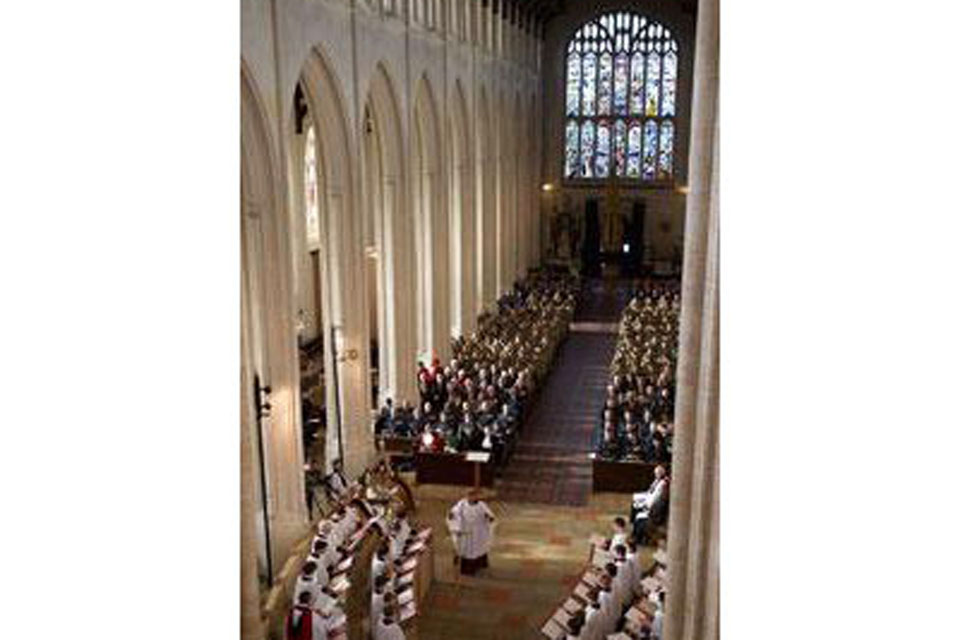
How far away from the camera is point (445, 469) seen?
16.3m

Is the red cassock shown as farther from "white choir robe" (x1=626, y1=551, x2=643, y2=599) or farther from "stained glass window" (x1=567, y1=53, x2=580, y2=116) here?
"stained glass window" (x1=567, y1=53, x2=580, y2=116)

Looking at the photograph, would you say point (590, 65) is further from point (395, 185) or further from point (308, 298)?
point (395, 185)

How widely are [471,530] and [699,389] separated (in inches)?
244

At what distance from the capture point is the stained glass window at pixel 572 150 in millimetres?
38281

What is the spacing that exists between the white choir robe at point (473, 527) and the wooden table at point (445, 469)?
Answer: 3219 mm

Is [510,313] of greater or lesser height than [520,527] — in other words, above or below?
above

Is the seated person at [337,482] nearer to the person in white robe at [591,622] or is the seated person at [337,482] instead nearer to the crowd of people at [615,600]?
the crowd of people at [615,600]

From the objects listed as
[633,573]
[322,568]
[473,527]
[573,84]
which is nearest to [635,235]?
[573,84]

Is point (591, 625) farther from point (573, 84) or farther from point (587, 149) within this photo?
point (573, 84)

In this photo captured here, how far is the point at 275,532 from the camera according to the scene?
13.8 metres

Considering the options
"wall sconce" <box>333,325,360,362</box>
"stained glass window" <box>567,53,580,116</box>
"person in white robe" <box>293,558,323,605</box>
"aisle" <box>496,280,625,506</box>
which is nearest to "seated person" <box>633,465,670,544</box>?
"aisle" <box>496,280,625,506</box>

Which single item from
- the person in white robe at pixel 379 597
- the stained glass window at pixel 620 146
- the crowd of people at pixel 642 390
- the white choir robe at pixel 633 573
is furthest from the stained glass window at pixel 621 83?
the person in white robe at pixel 379 597

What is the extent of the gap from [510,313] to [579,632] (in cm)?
1609
